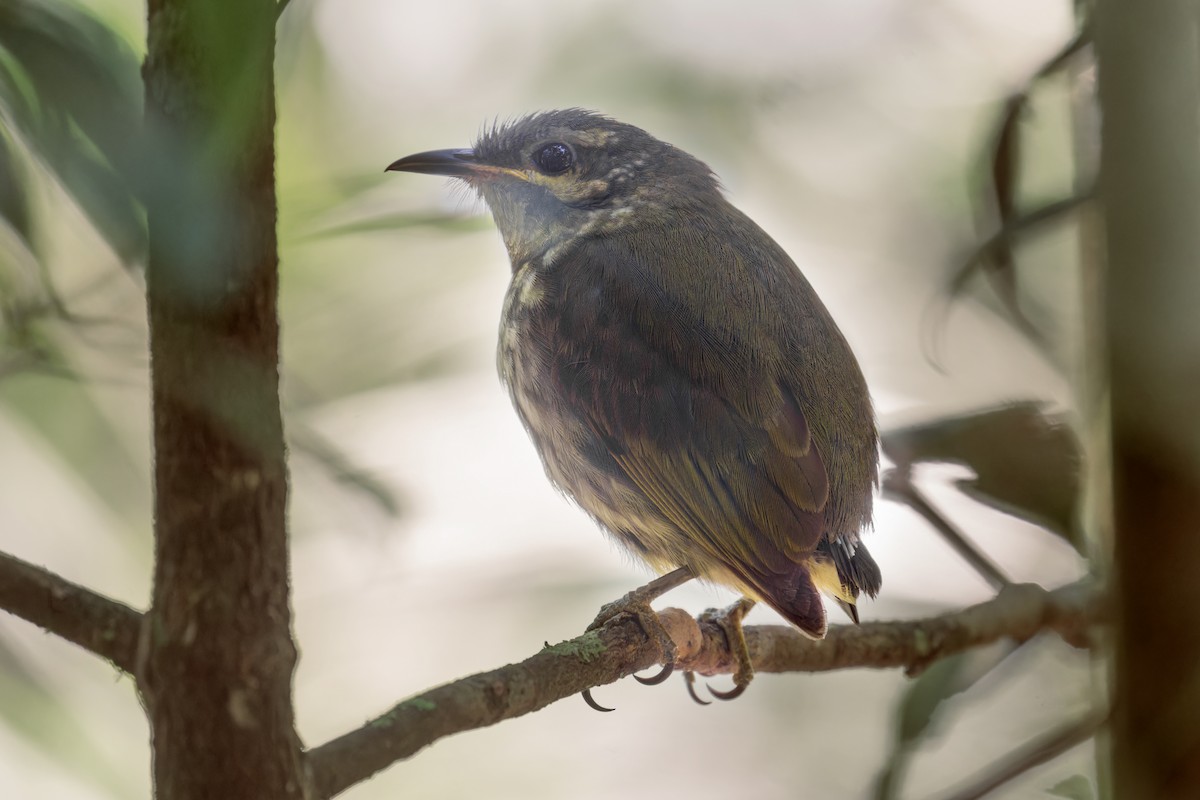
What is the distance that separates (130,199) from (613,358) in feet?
2.55

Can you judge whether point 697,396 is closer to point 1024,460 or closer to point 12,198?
point 1024,460

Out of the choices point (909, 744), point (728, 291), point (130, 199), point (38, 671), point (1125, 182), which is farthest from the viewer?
point (728, 291)

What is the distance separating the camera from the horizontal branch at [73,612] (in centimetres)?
75

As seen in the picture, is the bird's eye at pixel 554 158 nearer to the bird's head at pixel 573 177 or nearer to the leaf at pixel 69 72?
the bird's head at pixel 573 177

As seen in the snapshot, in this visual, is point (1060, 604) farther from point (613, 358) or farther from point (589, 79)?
point (589, 79)

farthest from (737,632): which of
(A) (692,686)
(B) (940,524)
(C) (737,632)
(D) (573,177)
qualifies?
(D) (573,177)

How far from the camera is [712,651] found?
67.2 inches

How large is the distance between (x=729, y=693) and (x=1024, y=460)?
2.19 feet

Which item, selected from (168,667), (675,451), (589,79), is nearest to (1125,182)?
(168,667)

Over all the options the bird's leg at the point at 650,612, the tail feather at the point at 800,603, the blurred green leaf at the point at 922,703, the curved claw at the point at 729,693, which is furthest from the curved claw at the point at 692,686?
the tail feather at the point at 800,603

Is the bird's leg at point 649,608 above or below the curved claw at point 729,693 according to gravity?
above

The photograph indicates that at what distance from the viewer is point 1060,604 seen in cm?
155

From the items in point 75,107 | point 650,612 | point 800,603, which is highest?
Answer: point 75,107

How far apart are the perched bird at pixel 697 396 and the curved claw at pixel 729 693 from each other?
8 centimetres
